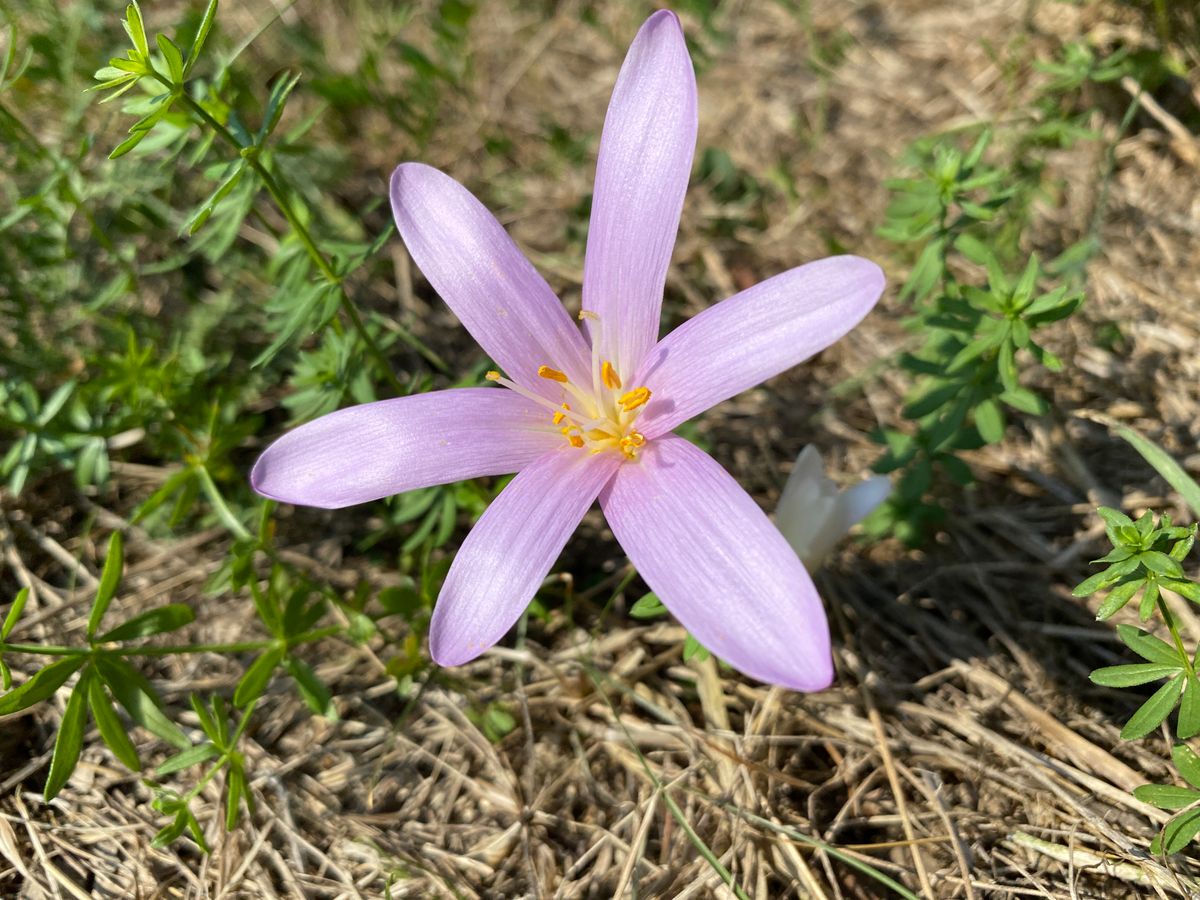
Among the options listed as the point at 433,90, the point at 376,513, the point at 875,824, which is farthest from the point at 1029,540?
the point at 433,90

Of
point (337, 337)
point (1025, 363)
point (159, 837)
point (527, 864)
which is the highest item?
point (337, 337)

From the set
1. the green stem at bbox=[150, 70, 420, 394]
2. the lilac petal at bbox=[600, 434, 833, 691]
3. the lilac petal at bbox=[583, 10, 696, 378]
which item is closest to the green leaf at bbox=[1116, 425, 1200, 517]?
the lilac petal at bbox=[600, 434, 833, 691]

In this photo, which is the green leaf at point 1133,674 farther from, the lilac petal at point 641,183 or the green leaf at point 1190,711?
the lilac petal at point 641,183

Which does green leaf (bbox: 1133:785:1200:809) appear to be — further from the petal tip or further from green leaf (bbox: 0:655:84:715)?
green leaf (bbox: 0:655:84:715)

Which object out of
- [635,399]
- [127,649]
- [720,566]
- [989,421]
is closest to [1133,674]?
[989,421]

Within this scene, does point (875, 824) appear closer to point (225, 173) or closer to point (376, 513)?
point (376, 513)

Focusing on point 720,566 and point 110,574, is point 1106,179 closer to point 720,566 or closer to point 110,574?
point 720,566

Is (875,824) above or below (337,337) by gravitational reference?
below
